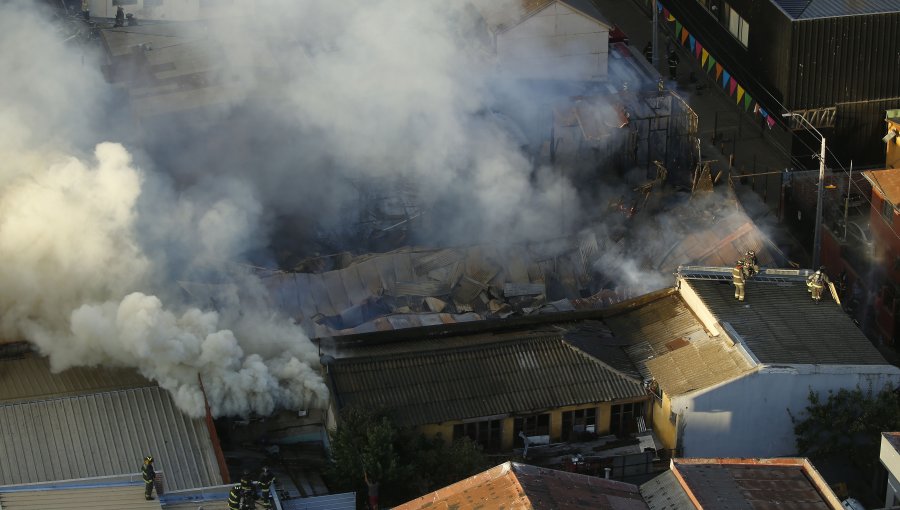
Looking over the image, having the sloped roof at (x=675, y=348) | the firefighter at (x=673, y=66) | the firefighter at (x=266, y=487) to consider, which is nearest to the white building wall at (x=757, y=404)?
the sloped roof at (x=675, y=348)

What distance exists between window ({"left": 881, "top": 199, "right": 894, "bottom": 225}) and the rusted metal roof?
10.1 m

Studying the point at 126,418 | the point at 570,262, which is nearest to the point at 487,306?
the point at 570,262

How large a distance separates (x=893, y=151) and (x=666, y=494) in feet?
54.3

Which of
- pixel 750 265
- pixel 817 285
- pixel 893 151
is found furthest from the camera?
pixel 893 151

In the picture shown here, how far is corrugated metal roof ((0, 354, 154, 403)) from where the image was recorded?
26.5 meters

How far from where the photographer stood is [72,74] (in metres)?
35.1

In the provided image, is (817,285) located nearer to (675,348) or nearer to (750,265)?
(750,265)

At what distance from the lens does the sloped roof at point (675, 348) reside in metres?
26.3

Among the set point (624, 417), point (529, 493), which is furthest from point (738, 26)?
point (529, 493)

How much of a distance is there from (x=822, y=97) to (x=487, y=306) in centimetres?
1213

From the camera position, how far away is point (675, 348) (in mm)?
27500

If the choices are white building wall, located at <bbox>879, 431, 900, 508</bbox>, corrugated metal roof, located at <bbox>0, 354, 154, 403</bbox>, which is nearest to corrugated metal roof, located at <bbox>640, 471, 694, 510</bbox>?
white building wall, located at <bbox>879, 431, 900, 508</bbox>

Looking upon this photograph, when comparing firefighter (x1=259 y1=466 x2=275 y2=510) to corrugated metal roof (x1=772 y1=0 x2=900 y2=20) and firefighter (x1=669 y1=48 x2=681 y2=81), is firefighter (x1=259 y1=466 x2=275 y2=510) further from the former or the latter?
firefighter (x1=669 y1=48 x2=681 y2=81)

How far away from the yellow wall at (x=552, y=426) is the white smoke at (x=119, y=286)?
219cm
